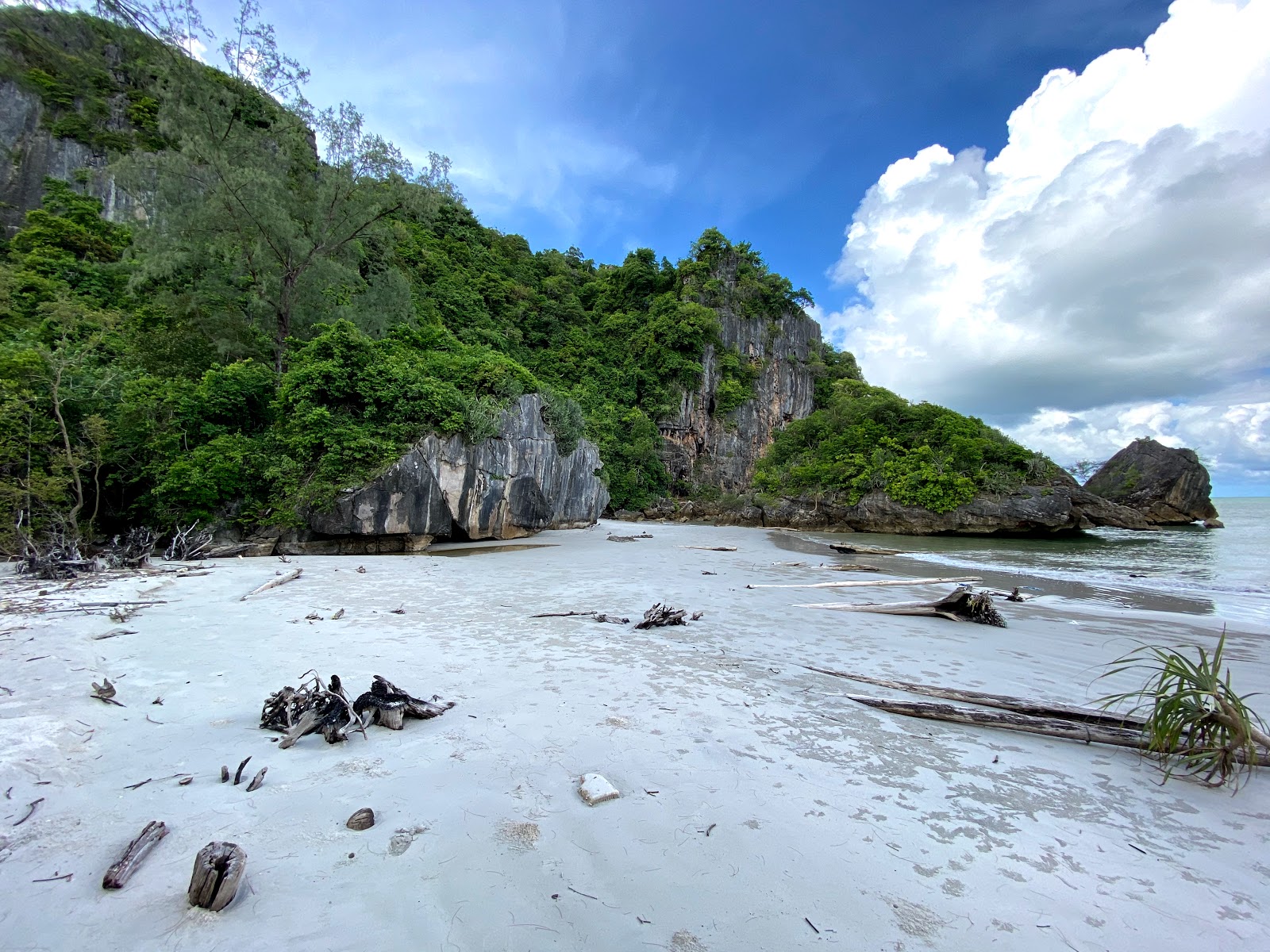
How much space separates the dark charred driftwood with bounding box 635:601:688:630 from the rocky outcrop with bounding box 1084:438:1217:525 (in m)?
44.4

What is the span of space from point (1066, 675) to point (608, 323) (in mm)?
48200

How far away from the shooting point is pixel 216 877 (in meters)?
1.61

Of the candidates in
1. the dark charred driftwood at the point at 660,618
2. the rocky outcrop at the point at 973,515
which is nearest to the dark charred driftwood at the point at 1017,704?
the dark charred driftwood at the point at 660,618

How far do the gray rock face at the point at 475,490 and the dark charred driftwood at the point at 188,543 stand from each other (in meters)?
2.12

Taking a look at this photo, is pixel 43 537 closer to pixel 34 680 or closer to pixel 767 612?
pixel 34 680

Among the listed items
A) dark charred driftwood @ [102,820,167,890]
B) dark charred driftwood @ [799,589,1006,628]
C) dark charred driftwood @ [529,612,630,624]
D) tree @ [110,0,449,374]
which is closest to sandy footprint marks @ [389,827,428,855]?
dark charred driftwood @ [102,820,167,890]

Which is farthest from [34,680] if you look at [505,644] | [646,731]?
[646,731]

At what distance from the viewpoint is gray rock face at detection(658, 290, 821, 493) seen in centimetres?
4872

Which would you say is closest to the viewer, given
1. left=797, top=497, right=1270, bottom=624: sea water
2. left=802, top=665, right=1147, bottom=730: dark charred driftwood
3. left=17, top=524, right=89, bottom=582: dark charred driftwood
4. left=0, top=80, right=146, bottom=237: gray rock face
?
left=802, top=665, right=1147, bottom=730: dark charred driftwood

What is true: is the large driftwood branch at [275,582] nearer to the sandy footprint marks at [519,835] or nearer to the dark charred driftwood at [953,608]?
the sandy footprint marks at [519,835]

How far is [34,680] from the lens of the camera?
11.5 feet

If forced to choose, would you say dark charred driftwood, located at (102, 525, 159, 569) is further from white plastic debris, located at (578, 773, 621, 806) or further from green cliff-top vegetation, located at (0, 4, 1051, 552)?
white plastic debris, located at (578, 773, 621, 806)

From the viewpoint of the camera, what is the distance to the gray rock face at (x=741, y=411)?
4872 centimetres

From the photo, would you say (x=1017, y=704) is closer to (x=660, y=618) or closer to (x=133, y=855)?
(x=660, y=618)
